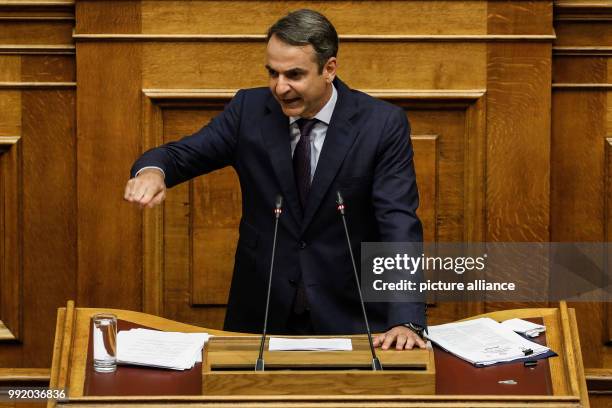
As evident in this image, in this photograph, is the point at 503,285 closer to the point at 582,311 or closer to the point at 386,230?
the point at 582,311

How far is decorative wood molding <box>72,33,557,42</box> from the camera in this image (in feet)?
11.7

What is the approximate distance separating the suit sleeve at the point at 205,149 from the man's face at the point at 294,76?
212 millimetres

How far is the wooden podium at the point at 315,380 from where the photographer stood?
2.11 m

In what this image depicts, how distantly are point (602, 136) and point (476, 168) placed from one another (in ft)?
1.32

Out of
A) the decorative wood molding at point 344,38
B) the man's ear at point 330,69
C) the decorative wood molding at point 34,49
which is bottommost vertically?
the man's ear at point 330,69

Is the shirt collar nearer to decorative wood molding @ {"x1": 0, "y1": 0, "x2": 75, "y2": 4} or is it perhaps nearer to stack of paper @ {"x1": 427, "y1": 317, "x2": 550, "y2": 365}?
stack of paper @ {"x1": 427, "y1": 317, "x2": 550, "y2": 365}

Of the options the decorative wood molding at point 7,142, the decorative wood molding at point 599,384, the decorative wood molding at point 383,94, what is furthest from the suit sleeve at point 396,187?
the decorative wood molding at point 7,142

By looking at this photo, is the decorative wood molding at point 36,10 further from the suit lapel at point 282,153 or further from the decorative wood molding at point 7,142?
the suit lapel at point 282,153

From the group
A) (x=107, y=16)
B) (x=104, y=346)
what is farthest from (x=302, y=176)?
(x=107, y=16)

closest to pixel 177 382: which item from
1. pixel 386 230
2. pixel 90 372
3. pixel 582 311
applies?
pixel 90 372

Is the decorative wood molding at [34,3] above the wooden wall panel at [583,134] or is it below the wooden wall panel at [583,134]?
above

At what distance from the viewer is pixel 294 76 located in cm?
278

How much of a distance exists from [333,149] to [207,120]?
850mm

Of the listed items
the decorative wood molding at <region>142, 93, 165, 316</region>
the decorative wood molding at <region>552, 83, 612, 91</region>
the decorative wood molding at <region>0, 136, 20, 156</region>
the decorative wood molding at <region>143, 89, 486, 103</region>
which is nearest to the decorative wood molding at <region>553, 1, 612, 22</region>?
the decorative wood molding at <region>552, 83, 612, 91</region>
